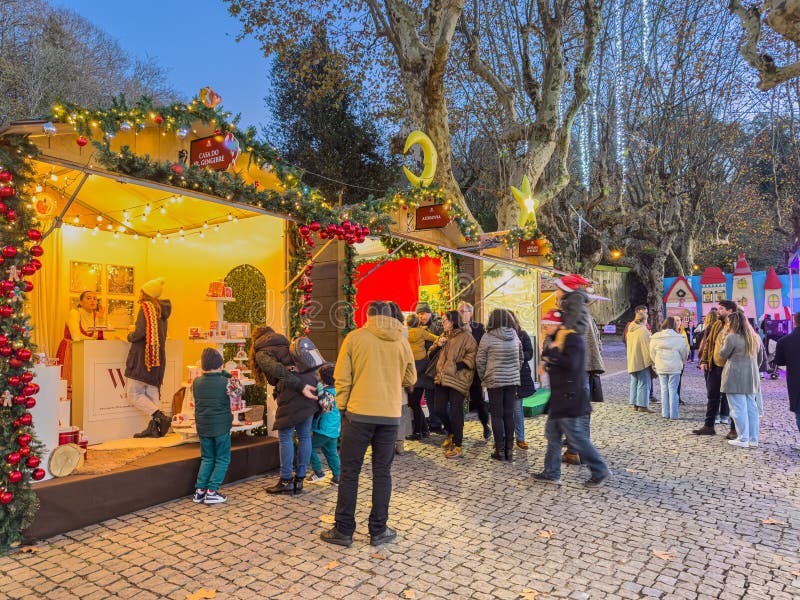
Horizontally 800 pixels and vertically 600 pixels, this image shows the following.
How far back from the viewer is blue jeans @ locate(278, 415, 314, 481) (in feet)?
16.9

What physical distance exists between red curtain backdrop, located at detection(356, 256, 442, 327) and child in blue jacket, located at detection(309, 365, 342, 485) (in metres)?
5.97

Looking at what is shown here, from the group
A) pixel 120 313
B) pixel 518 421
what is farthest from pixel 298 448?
pixel 120 313

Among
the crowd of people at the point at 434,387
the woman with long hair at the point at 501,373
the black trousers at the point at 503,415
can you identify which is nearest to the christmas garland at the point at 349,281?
the crowd of people at the point at 434,387

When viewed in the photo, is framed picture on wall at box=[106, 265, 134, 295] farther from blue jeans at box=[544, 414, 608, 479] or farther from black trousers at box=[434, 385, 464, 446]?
blue jeans at box=[544, 414, 608, 479]

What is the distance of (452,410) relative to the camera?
6.74 meters

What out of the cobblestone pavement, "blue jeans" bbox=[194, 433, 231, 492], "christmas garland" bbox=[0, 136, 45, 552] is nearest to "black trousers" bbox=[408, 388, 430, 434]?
the cobblestone pavement

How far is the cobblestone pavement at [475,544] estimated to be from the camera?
11.1 ft

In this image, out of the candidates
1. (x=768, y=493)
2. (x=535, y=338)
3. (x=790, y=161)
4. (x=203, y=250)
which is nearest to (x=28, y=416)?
(x=203, y=250)

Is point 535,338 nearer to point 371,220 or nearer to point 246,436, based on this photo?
point 371,220

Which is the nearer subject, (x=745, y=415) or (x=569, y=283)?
(x=569, y=283)

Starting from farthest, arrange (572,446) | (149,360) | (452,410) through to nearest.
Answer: (452,410), (149,360), (572,446)

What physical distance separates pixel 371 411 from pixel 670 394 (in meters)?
6.77

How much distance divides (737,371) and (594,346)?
6.30 ft

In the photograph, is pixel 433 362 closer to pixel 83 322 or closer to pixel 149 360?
pixel 149 360
